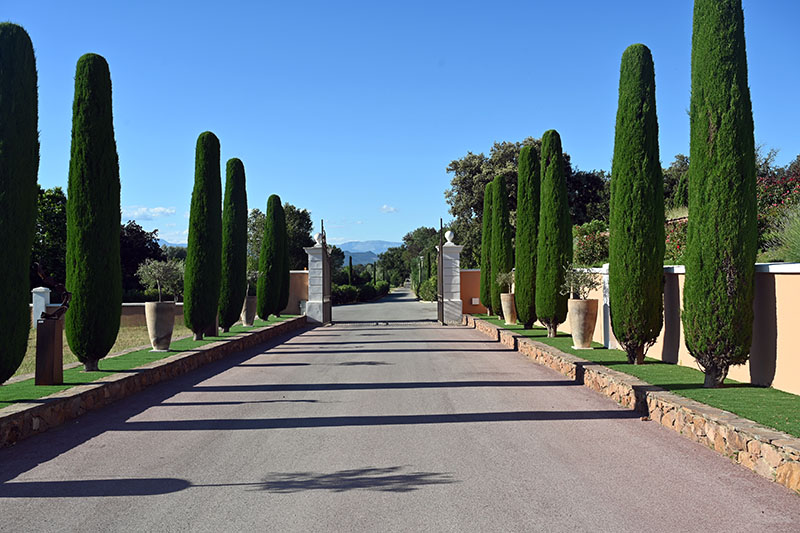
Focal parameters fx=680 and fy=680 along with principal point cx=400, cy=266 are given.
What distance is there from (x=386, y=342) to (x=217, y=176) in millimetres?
6486

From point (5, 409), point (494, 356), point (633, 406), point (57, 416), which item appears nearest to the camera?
point (5, 409)

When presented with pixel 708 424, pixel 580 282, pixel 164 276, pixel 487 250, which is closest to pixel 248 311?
pixel 487 250

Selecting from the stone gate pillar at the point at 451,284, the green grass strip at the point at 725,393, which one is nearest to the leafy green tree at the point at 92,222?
the green grass strip at the point at 725,393

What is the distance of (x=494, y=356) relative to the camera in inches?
601

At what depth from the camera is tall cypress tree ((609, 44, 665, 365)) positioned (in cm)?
1124

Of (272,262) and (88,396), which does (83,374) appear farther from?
(272,262)

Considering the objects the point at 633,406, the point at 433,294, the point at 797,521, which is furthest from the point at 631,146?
the point at 433,294

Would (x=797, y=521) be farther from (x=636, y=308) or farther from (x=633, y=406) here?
(x=636, y=308)

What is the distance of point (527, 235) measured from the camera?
754 inches

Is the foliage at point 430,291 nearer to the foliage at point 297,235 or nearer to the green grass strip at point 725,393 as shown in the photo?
the foliage at point 297,235

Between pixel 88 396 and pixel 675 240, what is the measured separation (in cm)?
1427

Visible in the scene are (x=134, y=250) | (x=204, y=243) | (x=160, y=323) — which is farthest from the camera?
(x=134, y=250)

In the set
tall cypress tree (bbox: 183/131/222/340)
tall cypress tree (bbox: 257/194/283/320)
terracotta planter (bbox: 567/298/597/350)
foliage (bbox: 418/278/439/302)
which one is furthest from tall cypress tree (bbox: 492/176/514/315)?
foliage (bbox: 418/278/439/302)

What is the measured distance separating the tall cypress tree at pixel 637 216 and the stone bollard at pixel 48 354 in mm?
8647
